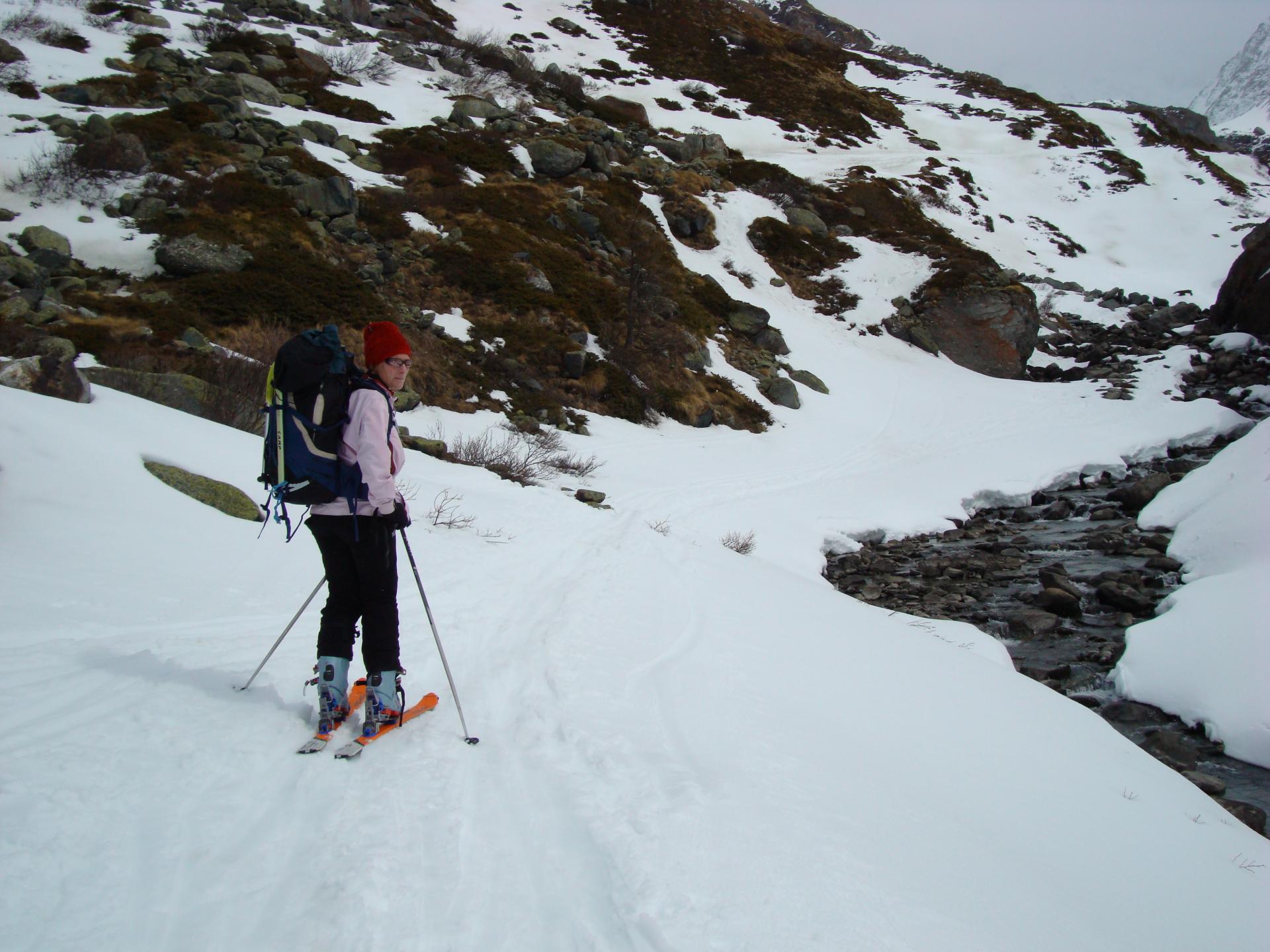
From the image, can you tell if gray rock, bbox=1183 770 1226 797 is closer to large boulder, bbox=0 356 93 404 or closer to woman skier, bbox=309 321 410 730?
woman skier, bbox=309 321 410 730

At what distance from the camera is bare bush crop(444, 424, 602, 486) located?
1110 cm

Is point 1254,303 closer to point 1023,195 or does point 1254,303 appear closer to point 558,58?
point 1023,195

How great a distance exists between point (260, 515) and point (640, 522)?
5.31 metres

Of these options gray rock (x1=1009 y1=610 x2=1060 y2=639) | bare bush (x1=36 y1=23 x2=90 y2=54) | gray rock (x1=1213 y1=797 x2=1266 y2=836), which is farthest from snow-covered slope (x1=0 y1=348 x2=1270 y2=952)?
bare bush (x1=36 y1=23 x2=90 y2=54)

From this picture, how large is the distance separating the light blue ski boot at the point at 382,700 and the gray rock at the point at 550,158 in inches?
1053

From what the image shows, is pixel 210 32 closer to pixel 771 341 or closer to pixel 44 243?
pixel 44 243

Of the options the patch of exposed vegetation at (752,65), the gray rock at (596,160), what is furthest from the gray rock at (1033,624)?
the patch of exposed vegetation at (752,65)

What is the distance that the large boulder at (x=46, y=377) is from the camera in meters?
5.93

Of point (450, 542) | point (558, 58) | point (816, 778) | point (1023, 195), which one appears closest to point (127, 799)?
point (816, 778)

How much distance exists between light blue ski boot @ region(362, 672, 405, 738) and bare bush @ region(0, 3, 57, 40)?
27703 mm

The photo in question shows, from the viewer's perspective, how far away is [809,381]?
23422mm

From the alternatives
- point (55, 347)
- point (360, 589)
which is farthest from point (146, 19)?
point (360, 589)

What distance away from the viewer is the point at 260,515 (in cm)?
583

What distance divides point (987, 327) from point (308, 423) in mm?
29733
